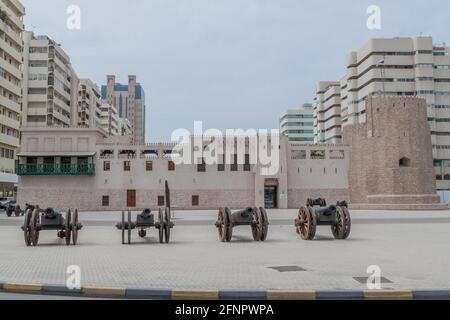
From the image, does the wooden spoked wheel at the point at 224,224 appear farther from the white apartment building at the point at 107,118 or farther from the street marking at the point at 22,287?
the white apartment building at the point at 107,118

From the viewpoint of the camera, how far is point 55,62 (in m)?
72.9

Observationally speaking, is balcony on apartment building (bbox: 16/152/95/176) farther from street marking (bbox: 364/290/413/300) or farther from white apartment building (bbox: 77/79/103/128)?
street marking (bbox: 364/290/413/300)

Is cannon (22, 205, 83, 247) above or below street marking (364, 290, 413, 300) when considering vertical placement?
above

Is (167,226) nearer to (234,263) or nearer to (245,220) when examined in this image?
(245,220)

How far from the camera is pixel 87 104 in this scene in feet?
302

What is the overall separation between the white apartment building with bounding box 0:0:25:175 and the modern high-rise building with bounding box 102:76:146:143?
110 m

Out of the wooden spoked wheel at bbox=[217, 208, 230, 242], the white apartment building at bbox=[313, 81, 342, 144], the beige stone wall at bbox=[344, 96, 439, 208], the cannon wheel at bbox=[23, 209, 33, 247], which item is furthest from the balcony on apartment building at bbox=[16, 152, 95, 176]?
the white apartment building at bbox=[313, 81, 342, 144]

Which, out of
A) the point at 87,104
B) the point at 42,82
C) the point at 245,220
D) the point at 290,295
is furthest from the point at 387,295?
the point at 87,104

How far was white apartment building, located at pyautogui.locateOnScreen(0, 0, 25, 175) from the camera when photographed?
55.8m

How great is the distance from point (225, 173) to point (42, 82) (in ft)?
121

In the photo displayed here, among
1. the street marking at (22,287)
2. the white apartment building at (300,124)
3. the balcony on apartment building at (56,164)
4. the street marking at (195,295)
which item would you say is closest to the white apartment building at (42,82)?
the balcony on apartment building at (56,164)

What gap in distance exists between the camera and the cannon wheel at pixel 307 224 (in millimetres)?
14219
